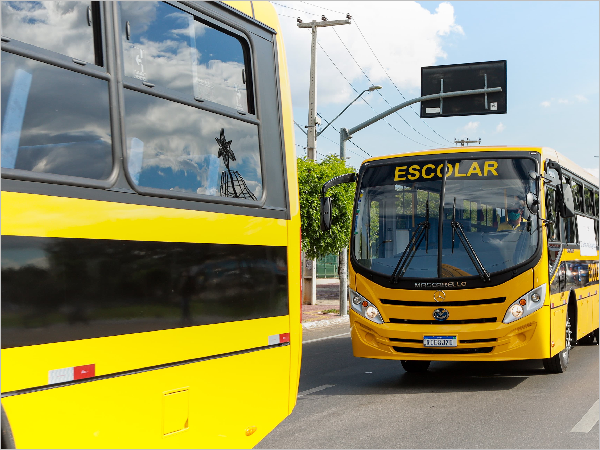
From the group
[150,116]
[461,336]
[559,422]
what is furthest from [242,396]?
[461,336]

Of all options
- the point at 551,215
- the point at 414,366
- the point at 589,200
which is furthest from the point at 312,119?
the point at 551,215

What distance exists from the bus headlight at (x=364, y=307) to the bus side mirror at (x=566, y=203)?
2925 mm

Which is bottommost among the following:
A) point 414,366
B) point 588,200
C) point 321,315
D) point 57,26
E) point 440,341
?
point 321,315

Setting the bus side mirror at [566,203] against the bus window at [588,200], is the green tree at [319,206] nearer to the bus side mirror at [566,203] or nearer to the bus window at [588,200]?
the bus window at [588,200]

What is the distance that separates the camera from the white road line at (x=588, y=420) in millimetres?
6676

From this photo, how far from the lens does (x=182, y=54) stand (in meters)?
3.90

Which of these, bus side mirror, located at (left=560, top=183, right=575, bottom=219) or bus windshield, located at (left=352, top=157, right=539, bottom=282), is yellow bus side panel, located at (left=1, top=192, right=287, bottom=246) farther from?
bus side mirror, located at (left=560, top=183, right=575, bottom=219)

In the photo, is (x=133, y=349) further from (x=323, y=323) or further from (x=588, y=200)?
(x=323, y=323)

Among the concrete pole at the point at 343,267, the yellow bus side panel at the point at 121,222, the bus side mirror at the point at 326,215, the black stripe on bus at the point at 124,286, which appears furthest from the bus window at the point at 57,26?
the concrete pole at the point at 343,267

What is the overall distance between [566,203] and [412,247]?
224cm

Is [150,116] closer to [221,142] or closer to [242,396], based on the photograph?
[221,142]

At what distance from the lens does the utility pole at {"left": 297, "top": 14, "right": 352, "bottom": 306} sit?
22797 millimetres

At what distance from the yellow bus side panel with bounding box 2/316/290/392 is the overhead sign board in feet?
58.7

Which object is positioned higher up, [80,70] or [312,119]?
[312,119]
